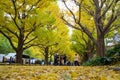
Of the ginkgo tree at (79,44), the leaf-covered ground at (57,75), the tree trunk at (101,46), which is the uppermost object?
the ginkgo tree at (79,44)

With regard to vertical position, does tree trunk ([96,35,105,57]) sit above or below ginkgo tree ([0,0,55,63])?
below

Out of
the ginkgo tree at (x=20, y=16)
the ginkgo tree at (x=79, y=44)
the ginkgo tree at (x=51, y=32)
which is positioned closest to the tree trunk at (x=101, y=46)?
the ginkgo tree at (x=51, y=32)

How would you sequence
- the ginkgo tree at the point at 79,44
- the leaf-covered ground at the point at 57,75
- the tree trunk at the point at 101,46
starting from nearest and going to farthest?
the leaf-covered ground at the point at 57,75 → the tree trunk at the point at 101,46 → the ginkgo tree at the point at 79,44

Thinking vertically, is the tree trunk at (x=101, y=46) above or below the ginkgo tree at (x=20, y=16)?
below

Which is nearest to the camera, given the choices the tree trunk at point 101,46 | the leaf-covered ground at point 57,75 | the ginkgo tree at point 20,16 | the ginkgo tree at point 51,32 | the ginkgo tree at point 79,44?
the leaf-covered ground at point 57,75

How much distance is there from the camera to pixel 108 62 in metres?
13.8

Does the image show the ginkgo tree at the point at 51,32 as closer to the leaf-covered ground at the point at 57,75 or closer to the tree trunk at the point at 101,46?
the tree trunk at the point at 101,46

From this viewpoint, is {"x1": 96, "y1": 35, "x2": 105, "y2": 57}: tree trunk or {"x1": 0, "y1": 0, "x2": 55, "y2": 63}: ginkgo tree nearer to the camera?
{"x1": 96, "y1": 35, "x2": 105, "y2": 57}: tree trunk

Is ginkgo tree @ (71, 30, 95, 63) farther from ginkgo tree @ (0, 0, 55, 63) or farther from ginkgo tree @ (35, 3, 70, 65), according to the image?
ginkgo tree @ (0, 0, 55, 63)

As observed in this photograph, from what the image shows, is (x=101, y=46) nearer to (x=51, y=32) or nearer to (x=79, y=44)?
(x=51, y=32)

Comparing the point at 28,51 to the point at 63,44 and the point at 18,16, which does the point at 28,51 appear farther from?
the point at 18,16

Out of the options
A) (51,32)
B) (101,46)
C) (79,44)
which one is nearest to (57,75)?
(101,46)

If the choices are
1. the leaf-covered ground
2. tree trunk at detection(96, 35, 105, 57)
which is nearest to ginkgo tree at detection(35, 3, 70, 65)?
tree trunk at detection(96, 35, 105, 57)

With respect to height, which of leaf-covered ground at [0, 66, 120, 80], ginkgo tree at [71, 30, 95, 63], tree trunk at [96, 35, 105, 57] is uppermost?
ginkgo tree at [71, 30, 95, 63]
